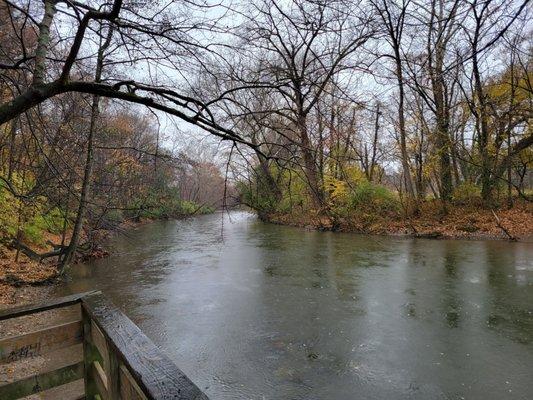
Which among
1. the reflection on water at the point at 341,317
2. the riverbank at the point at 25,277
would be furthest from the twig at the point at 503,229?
the riverbank at the point at 25,277

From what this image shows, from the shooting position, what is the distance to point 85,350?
8.14 feet

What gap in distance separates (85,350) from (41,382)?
292mm

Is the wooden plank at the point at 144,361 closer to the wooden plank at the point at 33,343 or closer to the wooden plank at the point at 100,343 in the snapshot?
the wooden plank at the point at 100,343

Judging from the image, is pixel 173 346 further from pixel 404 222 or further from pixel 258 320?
pixel 404 222

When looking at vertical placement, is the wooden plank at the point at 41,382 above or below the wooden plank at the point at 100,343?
below

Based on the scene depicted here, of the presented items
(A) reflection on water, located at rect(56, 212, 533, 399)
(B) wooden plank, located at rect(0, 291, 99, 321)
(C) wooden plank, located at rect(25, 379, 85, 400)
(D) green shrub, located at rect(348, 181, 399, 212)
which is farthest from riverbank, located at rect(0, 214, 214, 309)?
(D) green shrub, located at rect(348, 181, 399, 212)

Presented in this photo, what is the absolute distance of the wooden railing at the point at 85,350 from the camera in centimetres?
177

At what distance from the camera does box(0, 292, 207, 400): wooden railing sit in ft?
5.79

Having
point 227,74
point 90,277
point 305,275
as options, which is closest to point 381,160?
point 305,275

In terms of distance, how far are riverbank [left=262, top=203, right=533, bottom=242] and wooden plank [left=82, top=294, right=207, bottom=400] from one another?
11.3m

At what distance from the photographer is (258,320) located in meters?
7.08

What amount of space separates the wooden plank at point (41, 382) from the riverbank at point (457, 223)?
36.1 ft

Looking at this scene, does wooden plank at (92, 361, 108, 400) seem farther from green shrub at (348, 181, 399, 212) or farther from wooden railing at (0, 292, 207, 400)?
green shrub at (348, 181, 399, 212)

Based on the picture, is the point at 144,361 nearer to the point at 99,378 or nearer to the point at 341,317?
the point at 99,378
